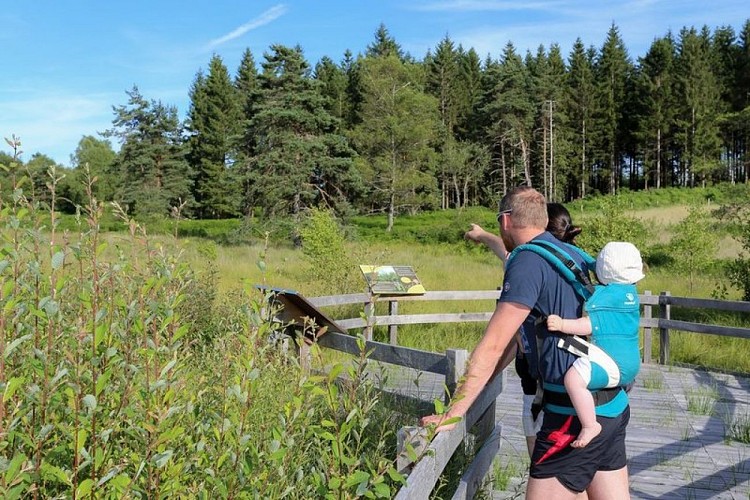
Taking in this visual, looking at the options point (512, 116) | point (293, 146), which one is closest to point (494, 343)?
point (293, 146)

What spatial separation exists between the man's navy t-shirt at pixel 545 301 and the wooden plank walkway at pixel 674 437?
83 centimetres

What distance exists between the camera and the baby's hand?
109 inches

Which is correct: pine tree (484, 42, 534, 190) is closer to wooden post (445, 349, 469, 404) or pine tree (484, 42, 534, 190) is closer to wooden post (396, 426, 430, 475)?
wooden post (445, 349, 469, 404)

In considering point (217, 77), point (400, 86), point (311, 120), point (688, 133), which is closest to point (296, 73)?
point (311, 120)

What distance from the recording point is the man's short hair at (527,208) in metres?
3.13

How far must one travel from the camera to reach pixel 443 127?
210 feet

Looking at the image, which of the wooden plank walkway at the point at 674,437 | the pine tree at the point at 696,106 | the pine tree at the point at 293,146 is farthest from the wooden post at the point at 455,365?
the pine tree at the point at 696,106

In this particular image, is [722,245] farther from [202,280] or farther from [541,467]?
[541,467]

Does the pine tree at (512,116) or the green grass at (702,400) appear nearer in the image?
the green grass at (702,400)

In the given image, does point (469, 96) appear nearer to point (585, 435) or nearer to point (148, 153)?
point (148, 153)

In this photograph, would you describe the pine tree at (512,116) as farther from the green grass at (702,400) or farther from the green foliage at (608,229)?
the green grass at (702,400)

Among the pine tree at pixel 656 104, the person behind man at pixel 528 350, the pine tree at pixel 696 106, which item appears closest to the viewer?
the person behind man at pixel 528 350

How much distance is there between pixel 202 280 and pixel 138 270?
6409 mm

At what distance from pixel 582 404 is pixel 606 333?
360mm
